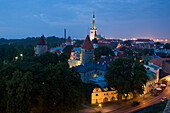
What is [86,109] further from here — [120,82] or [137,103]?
[137,103]

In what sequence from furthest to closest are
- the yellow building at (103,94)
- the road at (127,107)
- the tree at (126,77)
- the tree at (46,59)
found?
the tree at (46,59) < the yellow building at (103,94) < the tree at (126,77) < the road at (127,107)

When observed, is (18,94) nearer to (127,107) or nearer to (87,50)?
(127,107)

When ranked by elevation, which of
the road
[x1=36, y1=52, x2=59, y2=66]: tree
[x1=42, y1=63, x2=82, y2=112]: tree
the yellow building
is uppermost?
[x1=36, y1=52, x2=59, y2=66]: tree

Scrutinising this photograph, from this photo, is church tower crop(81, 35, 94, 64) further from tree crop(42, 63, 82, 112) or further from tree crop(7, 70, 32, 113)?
tree crop(7, 70, 32, 113)

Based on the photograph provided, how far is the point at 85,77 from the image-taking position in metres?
38.8

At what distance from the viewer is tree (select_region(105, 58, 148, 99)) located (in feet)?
91.4

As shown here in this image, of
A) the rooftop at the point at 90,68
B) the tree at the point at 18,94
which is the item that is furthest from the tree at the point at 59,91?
the rooftop at the point at 90,68

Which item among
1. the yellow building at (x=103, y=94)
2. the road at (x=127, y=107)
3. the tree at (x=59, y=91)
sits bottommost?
the road at (x=127, y=107)

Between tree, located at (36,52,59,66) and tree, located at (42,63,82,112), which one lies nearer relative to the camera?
tree, located at (42,63,82,112)

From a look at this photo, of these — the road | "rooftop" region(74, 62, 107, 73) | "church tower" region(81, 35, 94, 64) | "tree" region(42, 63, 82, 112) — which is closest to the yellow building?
the road

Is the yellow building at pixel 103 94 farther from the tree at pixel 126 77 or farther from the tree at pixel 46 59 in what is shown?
the tree at pixel 46 59

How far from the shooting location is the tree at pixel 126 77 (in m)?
27.8

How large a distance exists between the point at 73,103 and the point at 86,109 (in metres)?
5.60

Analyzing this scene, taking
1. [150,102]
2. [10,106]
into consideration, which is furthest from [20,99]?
[150,102]
